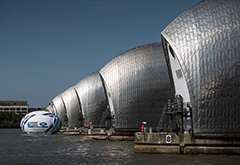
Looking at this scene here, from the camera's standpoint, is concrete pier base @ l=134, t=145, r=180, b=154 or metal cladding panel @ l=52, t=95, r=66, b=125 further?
metal cladding panel @ l=52, t=95, r=66, b=125

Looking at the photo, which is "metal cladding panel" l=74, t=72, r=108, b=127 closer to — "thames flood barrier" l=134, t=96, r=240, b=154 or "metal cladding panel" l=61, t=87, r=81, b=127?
"metal cladding panel" l=61, t=87, r=81, b=127

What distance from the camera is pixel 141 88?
4253cm

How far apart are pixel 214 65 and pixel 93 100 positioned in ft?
131

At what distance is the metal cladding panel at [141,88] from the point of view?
41688 millimetres

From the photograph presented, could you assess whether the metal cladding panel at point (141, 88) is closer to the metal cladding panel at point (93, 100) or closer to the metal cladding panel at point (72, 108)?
the metal cladding panel at point (93, 100)

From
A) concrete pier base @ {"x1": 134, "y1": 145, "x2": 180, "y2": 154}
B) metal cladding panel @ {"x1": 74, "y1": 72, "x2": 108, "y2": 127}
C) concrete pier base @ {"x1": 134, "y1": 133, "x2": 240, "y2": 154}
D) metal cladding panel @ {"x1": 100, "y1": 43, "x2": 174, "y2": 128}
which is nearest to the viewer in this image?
concrete pier base @ {"x1": 134, "y1": 133, "x2": 240, "y2": 154}

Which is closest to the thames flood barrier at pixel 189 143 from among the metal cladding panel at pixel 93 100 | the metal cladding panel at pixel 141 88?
the metal cladding panel at pixel 141 88

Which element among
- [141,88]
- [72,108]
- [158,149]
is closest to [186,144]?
[158,149]

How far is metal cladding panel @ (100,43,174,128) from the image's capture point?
41.7m

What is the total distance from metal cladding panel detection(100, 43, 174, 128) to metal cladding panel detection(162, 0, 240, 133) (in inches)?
551

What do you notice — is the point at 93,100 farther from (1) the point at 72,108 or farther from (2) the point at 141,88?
(2) the point at 141,88

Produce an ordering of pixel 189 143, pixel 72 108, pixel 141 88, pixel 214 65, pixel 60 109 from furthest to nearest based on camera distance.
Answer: pixel 60 109 → pixel 72 108 → pixel 141 88 → pixel 214 65 → pixel 189 143

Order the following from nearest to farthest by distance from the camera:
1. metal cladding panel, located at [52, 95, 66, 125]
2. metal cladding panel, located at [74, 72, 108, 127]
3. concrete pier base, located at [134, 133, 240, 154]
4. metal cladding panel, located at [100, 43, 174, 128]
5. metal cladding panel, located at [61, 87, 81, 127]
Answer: concrete pier base, located at [134, 133, 240, 154]
metal cladding panel, located at [100, 43, 174, 128]
metal cladding panel, located at [74, 72, 108, 127]
metal cladding panel, located at [61, 87, 81, 127]
metal cladding panel, located at [52, 95, 66, 125]

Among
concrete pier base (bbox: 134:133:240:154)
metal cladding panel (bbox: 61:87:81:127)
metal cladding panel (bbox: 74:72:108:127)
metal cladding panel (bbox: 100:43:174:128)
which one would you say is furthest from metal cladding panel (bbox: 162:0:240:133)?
metal cladding panel (bbox: 61:87:81:127)
